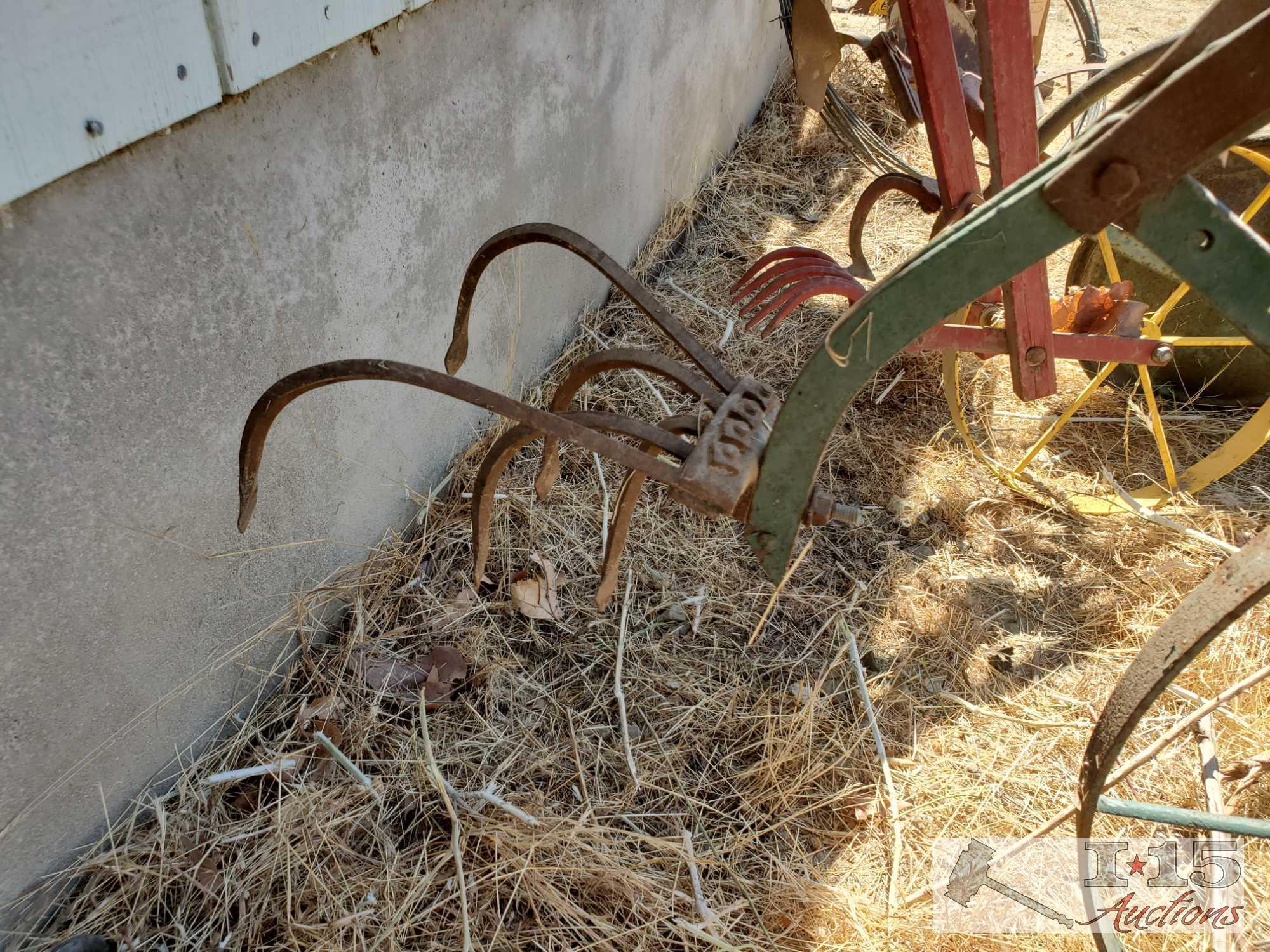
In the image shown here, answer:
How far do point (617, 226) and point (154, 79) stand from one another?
78.1 inches

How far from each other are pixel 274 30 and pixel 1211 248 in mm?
1300

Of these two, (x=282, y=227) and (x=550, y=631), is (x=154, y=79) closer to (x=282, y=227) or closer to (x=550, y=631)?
(x=282, y=227)

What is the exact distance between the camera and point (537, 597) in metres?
2.03

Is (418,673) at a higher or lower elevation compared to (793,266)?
lower

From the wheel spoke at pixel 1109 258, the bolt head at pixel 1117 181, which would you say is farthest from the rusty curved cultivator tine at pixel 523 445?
the wheel spoke at pixel 1109 258

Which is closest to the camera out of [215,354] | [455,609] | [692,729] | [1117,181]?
[1117,181]

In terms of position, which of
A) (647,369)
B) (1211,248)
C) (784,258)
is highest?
(1211,248)

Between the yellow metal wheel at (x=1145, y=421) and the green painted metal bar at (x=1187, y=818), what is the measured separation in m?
1.22

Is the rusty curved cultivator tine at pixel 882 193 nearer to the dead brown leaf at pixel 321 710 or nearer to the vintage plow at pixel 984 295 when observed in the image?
the vintage plow at pixel 984 295

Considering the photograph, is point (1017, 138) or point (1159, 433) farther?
point (1159, 433)

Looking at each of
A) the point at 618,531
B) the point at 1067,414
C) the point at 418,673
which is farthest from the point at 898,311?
the point at 1067,414

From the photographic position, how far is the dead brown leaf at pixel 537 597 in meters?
2.00

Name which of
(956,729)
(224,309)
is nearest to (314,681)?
(224,309)

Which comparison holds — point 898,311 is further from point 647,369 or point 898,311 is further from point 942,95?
point 942,95
